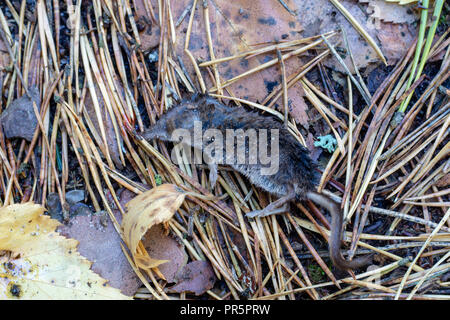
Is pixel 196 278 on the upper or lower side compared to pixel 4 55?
lower

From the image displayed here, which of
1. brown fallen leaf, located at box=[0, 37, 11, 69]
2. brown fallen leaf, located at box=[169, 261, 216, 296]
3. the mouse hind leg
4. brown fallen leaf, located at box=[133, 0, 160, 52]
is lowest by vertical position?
brown fallen leaf, located at box=[169, 261, 216, 296]

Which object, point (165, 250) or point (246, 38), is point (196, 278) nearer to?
point (165, 250)

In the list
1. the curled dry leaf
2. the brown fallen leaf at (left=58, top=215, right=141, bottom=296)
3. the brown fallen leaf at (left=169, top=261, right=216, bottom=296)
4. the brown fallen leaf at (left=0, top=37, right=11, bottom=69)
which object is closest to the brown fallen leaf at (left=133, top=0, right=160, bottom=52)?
the brown fallen leaf at (left=0, top=37, right=11, bottom=69)

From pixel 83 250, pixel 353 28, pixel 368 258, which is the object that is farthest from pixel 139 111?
pixel 368 258

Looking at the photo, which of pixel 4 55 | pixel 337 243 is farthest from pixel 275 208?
pixel 4 55

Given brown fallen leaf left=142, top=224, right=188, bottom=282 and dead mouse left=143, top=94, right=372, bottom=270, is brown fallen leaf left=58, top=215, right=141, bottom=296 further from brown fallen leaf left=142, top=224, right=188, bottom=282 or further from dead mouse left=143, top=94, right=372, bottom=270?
dead mouse left=143, top=94, right=372, bottom=270
